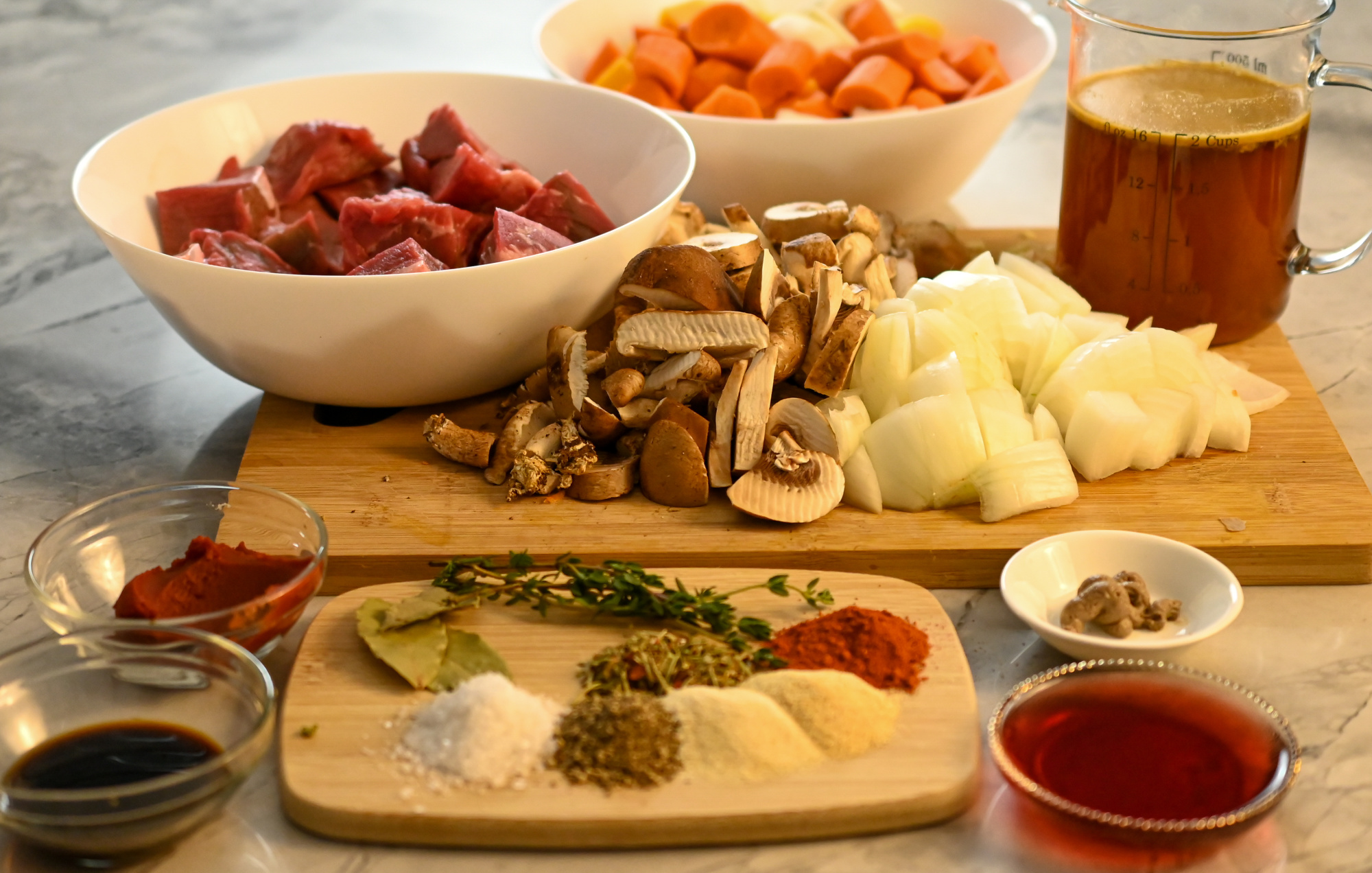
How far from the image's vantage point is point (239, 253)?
1976 mm

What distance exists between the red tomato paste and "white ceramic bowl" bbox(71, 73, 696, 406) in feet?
1.36

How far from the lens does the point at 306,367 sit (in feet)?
6.18

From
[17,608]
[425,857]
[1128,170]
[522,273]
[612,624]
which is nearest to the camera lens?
[425,857]

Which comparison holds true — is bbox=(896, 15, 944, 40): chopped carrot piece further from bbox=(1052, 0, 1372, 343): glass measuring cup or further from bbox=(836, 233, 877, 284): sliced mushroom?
bbox=(836, 233, 877, 284): sliced mushroom

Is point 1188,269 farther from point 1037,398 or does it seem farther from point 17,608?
point 17,608

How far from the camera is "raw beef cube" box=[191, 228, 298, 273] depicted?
1950mm

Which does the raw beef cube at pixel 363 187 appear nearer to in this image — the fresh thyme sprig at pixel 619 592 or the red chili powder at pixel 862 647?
the fresh thyme sprig at pixel 619 592

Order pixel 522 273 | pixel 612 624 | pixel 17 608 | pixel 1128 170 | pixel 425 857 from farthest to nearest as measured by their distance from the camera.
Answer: pixel 1128 170 < pixel 522 273 < pixel 17 608 < pixel 612 624 < pixel 425 857

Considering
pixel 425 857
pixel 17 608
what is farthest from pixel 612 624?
pixel 17 608

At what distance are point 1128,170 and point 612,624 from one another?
109 centimetres

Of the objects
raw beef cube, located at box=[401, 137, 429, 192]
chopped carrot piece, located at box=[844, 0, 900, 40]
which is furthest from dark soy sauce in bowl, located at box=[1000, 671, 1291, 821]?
chopped carrot piece, located at box=[844, 0, 900, 40]

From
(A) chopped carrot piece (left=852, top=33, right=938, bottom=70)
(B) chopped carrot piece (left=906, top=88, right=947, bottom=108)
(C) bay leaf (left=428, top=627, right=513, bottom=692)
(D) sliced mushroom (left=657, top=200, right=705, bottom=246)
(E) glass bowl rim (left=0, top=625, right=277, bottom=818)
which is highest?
(A) chopped carrot piece (left=852, top=33, right=938, bottom=70)

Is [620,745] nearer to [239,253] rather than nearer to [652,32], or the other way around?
[239,253]

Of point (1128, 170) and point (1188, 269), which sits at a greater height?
point (1128, 170)
